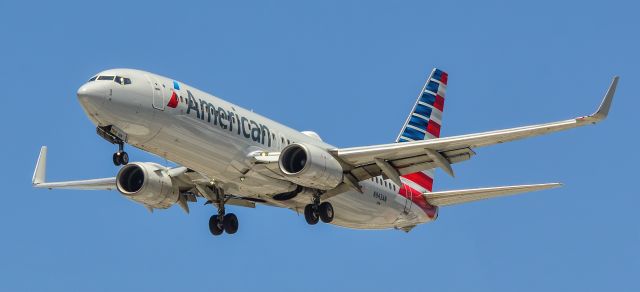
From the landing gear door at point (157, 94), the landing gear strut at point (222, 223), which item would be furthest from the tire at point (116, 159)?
the landing gear strut at point (222, 223)

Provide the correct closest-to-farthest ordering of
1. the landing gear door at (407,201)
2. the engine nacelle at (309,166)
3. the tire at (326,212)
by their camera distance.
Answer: the engine nacelle at (309,166) → the tire at (326,212) → the landing gear door at (407,201)

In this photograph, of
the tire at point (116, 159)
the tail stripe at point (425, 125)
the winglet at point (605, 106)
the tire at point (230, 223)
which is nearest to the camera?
the winglet at point (605, 106)

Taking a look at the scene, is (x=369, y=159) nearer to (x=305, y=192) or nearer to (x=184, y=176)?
(x=305, y=192)

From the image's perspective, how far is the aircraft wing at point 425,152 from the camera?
4775 cm

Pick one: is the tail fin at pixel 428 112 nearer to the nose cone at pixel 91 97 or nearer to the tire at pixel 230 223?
the tire at pixel 230 223

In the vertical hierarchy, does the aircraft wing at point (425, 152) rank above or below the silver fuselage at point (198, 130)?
above

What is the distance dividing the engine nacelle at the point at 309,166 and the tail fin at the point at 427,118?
366 inches

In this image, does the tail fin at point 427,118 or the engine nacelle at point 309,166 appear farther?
the tail fin at point 427,118

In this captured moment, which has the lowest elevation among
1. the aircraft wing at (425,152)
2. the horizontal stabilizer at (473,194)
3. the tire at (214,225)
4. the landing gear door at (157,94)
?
the tire at (214,225)

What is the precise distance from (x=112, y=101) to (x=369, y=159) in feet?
36.4

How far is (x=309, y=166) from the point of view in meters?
49.8

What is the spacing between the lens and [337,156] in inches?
2042

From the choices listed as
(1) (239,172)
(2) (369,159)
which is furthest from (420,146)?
(1) (239,172)

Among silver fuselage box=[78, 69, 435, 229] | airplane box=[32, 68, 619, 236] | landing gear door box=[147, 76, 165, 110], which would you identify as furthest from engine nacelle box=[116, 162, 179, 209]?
landing gear door box=[147, 76, 165, 110]
